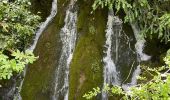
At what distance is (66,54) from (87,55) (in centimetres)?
42

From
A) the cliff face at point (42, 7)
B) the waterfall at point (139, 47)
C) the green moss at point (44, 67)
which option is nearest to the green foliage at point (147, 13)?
the waterfall at point (139, 47)

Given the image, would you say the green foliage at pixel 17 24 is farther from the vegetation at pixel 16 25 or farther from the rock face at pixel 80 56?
the rock face at pixel 80 56

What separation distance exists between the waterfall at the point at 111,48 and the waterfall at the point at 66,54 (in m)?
0.62

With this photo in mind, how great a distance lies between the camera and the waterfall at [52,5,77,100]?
5.29m

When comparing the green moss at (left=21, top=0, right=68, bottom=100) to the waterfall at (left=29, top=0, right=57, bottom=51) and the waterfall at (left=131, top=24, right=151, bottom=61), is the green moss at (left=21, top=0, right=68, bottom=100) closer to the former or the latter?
the waterfall at (left=29, top=0, right=57, bottom=51)

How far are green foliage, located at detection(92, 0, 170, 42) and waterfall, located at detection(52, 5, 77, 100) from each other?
622mm

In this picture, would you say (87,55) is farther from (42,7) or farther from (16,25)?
(42,7)

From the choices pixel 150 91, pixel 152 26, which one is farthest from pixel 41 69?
pixel 150 91

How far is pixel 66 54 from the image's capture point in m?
5.58

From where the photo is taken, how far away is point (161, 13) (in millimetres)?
5625

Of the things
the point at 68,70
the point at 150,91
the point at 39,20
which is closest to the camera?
the point at 150,91

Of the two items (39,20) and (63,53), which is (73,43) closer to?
(63,53)

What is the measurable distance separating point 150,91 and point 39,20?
3976 mm

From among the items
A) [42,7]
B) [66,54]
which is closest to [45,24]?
[42,7]
